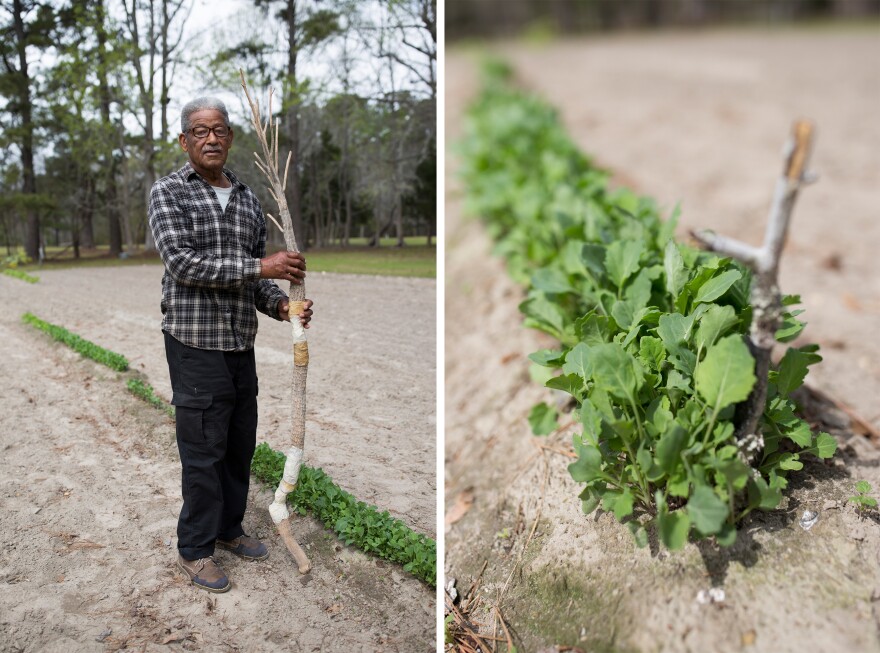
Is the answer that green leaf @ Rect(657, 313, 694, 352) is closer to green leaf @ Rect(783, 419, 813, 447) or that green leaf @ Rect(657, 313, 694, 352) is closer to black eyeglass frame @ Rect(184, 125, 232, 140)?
green leaf @ Rect(783, 419, 813, 447)

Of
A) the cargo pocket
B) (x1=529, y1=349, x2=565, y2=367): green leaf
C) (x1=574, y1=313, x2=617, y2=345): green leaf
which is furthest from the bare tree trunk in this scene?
(x1=574, y1=313, x2=617, y2=345): green leaf

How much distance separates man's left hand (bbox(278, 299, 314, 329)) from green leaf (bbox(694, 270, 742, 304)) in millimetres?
1168

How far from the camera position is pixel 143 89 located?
2375mm

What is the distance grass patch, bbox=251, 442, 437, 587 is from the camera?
2.36 meters

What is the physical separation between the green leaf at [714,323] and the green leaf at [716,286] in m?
0.08

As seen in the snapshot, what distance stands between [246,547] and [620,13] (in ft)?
76.8

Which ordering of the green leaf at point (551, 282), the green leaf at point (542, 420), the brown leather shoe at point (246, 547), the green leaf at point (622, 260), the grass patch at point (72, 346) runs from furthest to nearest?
1. the green leaf at point (551, 282)
2. the green leaf at point (542, 420)
3. the green leaf at point (622, 260)
4. the grass patch at point (72, 346)
5. the brown leather shoe at point (246, 547)

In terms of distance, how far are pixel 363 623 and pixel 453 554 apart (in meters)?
0.60

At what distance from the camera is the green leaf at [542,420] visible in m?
2.83

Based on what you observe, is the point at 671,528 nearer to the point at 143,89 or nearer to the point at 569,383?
the point at 569,383

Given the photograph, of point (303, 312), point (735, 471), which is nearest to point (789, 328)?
point (735, 471)

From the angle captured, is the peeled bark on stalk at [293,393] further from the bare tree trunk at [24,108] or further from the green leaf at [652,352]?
the green leaf at [652,352]

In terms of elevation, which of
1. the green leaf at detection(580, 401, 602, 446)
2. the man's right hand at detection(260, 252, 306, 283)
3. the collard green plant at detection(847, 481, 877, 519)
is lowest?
the collard green plant at detection(847, 481, 877, 519)

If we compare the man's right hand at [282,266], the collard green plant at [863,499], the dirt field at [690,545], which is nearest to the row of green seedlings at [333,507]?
the dirt field at [690,545]
